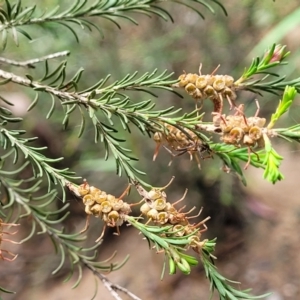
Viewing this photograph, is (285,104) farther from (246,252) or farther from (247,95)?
(246,252)

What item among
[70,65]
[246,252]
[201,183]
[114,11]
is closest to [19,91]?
[70,65]

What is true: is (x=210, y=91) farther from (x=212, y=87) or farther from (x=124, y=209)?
(x=124, y=209)

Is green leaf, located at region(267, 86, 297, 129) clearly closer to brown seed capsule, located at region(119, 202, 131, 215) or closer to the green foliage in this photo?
brown seed capsule, located at region(119, 202, 131, 215)

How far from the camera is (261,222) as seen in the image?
1.52 metres

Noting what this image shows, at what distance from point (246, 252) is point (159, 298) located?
0.34m

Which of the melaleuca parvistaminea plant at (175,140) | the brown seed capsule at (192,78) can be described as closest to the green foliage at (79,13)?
the melaleuca parvistaminea plant at (175,140)

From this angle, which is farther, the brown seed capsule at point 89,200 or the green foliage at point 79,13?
the green foliage at point 79,13

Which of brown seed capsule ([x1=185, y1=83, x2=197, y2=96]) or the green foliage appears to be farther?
the green foliage

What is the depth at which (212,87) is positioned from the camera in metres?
0.31

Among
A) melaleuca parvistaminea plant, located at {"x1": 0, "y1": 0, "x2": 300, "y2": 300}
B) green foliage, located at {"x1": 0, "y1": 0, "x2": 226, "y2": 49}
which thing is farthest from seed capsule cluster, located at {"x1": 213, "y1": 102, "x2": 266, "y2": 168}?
green foliage, located at {"x1": 0, "y1": 0, "x2": 226, "y2": 49}

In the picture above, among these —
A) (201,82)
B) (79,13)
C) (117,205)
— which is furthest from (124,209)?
(79,13)

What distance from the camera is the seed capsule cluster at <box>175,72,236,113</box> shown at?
0.31 meters

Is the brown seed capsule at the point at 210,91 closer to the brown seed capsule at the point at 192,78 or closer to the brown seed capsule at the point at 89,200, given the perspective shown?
the brown seed capsule at the point at 192,78

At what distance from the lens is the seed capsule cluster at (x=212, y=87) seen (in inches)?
12.3
